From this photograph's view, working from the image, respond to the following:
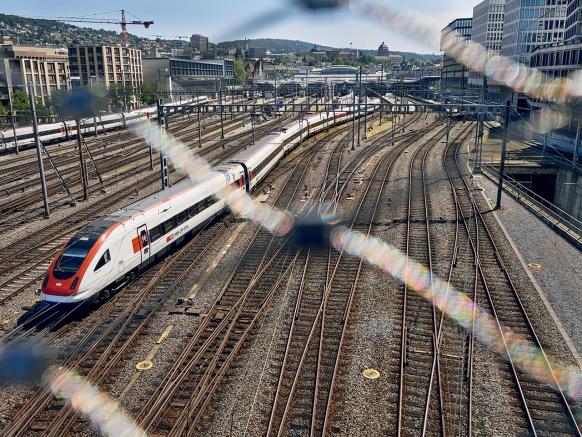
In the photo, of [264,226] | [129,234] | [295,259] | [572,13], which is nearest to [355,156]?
[264,226]

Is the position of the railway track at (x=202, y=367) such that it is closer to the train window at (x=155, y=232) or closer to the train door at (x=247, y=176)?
the train window at (x=155, y=232)

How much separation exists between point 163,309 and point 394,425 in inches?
259

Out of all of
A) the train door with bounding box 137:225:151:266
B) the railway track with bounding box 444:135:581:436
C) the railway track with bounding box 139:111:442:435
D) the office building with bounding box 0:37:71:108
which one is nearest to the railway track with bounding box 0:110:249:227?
the train door with bounding box 137:225:151:266

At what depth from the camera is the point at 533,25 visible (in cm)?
6506

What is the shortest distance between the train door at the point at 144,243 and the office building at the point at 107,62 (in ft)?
138

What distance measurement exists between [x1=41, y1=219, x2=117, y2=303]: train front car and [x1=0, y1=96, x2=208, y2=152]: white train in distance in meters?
18.8

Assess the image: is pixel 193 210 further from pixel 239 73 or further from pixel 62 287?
pixel 239 73

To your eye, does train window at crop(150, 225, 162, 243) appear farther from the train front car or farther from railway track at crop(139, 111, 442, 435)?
railway track at crop(139, 111, 442, 435)

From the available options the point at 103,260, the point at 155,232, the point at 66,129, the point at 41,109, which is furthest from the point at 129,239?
the point at 41,109

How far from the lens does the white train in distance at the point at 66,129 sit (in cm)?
3616

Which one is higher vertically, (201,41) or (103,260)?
(201,41)

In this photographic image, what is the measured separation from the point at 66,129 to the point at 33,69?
28028 millimetres

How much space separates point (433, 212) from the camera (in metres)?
21.1

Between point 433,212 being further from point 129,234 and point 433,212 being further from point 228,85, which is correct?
point 228,85
